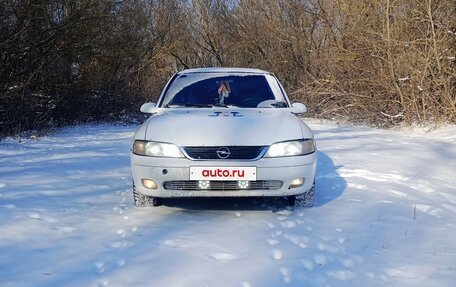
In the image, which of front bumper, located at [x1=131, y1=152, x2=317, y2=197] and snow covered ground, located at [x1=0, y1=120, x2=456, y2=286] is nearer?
snow covered ground, located at [x1=0, y1=120, x2=456, y2=286]

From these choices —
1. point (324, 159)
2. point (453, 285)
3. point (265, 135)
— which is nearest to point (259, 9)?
point (324, 159)

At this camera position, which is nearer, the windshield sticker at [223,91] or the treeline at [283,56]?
the windshield sticker at [223,91]

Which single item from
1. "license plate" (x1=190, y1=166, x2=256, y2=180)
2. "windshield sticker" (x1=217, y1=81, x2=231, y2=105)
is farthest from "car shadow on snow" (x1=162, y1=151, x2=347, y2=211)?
"windshield sticker" (x1=217, y1=81, x2=231, y2=105)

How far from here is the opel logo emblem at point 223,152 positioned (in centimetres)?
416

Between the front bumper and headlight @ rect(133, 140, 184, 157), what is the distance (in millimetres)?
50

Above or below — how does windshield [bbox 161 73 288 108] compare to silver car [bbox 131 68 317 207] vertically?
above

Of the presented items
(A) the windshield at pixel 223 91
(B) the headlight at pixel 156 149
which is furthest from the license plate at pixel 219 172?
(A) the windshield at pixel 223 91

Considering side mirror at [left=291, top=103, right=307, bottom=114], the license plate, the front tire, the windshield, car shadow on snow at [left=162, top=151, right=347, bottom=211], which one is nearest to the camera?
the license plate

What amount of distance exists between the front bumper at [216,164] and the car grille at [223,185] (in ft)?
0.09

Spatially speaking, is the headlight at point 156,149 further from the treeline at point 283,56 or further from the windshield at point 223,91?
the treeline at point 283,56

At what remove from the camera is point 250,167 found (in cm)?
413

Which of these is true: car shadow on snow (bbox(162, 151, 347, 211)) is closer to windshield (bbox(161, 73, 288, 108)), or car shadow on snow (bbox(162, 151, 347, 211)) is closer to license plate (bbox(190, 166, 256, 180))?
license plate (bbox(190, 166, 256, 180))

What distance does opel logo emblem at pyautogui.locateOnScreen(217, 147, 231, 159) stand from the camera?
416cm

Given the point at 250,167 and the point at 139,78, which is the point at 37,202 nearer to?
the point at 250,167
